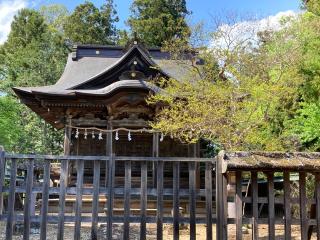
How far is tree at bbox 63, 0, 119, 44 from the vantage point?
32.6m

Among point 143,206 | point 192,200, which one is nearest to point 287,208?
point 192,200

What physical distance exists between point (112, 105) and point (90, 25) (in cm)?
2157

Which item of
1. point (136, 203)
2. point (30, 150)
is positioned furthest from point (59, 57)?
point (136, 203)

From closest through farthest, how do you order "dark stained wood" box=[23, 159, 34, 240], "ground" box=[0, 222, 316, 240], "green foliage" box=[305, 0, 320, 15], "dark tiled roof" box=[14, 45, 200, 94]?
1. "dark stained wood" box=[23, 159, 34, 240]
2. "ground" box=[0, 222, 316, 240]
3. "green foliage" box=[305, 0, 320, 15]
4. "dark tiled roof" box=[14, 45, 200, 94]

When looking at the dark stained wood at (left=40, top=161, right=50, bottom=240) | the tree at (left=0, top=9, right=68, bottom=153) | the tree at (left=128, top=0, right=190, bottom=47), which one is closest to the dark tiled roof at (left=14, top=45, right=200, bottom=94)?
the tree at (left=0, top=9, right=68, bottom=153)

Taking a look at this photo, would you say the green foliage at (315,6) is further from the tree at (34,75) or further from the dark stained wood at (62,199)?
the tree at (34,75)

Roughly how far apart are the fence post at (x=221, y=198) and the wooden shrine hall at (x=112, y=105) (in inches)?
297

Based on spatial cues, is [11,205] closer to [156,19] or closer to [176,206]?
[176,206]

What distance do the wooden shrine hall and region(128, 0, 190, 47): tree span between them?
1549 centimetres

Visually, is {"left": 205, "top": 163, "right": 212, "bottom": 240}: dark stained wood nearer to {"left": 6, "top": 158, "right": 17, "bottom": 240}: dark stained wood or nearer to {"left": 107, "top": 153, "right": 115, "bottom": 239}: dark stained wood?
{"left": 107, "top": 153, "right": 115, "bottom": 239}: dark stained wood

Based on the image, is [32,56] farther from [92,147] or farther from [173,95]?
[173,95]

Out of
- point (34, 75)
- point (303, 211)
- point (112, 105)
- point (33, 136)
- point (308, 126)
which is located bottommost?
point (303, 211)

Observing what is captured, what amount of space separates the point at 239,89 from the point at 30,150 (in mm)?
17715

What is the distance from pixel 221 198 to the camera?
5168 millimetres
